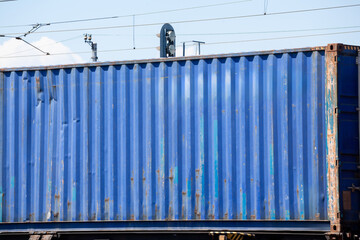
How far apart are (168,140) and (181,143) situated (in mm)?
226

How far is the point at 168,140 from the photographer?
9383mm

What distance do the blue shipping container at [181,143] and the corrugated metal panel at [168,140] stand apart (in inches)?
0.7

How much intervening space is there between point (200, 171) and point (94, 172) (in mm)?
1842

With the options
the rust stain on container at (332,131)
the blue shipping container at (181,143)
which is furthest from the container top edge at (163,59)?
the rust stain on container at (332,131)

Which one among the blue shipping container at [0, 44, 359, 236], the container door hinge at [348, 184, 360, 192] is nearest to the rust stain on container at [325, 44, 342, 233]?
the blue shipping container at [0, 44, 359, 236]

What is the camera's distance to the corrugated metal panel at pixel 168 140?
891 centimetres

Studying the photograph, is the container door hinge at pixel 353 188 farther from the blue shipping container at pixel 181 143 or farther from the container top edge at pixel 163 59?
the container top edge at pixel 163 59

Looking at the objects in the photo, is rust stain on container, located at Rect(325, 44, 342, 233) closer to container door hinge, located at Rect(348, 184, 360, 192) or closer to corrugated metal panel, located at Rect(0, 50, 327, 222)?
corrugated metal panel, located at Rect(0, 50, 327, 222)

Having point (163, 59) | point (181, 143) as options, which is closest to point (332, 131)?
point (181, 143)

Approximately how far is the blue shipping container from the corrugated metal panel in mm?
17

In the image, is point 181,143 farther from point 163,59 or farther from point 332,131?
point 332,131

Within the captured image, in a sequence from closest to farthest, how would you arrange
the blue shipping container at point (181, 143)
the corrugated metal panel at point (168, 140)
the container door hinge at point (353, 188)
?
the container door hinge at point (353, 188)
the blue shipping container at point (181, 143)
the corrugated metal panel at point (168, 140)

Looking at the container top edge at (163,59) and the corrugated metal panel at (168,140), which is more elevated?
the container top edge at (163,59)

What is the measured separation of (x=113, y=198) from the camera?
953 cm
